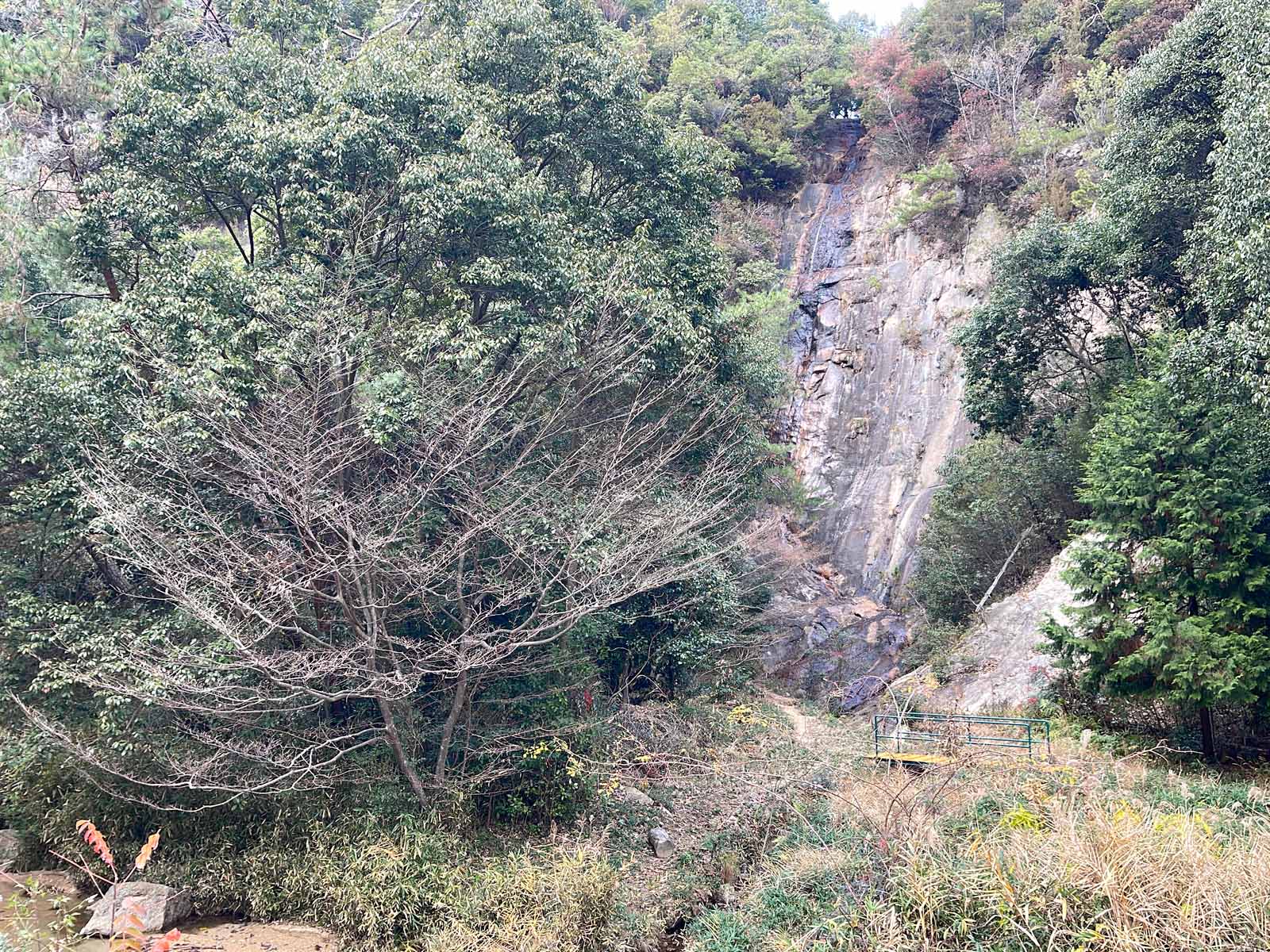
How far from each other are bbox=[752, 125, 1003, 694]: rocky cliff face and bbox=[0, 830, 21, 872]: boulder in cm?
1385

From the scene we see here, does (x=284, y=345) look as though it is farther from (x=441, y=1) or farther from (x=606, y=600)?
(x=441, y=1)

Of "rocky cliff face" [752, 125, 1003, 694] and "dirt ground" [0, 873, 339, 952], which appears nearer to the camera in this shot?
"dirt ground" [0, 873, 339, 952]

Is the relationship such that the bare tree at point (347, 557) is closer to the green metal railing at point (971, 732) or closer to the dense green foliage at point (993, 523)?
the green metal railing at point (971, 732)

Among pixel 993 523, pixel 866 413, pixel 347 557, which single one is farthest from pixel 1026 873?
pixel 866 413

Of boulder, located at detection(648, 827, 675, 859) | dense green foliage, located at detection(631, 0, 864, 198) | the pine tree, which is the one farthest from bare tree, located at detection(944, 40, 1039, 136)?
boulder, located at detection(648, 827, 675, 859)

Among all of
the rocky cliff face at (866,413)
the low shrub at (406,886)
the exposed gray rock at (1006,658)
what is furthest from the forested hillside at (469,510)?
the rocky cliff face at (866,413)

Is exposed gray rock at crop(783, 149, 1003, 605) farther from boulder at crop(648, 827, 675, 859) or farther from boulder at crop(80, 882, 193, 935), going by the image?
boulder at crop(80, 882, 193, 935)

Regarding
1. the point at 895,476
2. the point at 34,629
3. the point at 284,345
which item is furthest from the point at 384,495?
the point at 895,476

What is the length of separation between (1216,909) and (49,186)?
13.6 m

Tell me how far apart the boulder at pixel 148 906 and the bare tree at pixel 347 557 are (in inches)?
37.8

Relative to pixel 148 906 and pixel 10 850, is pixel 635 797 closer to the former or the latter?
pixel 148 906

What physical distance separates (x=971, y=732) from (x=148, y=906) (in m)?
9.75

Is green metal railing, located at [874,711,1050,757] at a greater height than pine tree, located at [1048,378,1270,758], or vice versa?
pine tree, located at [1048,378,1270,758]

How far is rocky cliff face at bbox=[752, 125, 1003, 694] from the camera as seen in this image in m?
19.7
